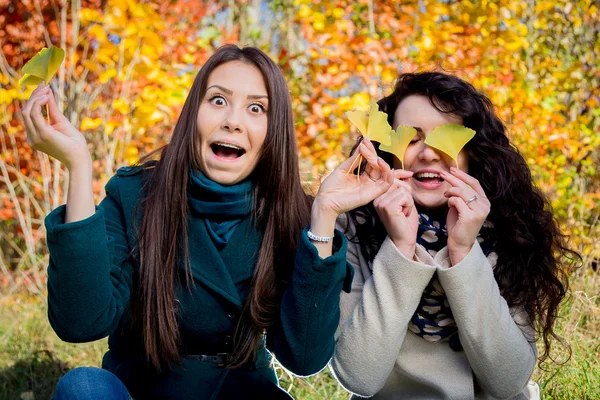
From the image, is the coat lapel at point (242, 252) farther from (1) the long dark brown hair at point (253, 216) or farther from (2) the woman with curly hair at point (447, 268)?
(2) the woman with curly hair at point (447, 268)

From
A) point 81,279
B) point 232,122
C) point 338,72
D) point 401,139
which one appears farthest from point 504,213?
point 338,72

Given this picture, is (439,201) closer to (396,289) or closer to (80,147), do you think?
(396,289)

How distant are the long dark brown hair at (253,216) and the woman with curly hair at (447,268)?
23 cm

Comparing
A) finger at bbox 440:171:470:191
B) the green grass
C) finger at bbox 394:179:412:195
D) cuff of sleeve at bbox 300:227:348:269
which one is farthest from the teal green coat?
the green grass

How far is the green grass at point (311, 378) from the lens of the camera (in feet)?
7.87

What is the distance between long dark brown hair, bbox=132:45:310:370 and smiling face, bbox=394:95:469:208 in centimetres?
32

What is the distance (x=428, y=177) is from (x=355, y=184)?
0.25 m

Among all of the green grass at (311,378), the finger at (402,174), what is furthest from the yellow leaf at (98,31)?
the finger at (402,174)

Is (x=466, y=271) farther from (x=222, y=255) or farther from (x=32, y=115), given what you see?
(x=32, y=115)

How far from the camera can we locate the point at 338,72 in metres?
4.08

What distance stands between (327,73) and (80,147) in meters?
2.75

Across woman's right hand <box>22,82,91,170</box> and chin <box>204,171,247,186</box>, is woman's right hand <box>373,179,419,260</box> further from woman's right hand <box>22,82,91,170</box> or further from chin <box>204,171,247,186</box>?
woman's right hand <box>22,82,91,170</box>

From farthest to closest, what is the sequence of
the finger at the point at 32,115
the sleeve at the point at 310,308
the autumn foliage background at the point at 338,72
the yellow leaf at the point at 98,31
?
1. the autumn foliage background at the point at 338,72
2. the yellow leaf at the point at 98,31
3. the sleeve at the point at 310,308
4. the finger at the point at 32,115

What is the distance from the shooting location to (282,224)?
1913 mm
